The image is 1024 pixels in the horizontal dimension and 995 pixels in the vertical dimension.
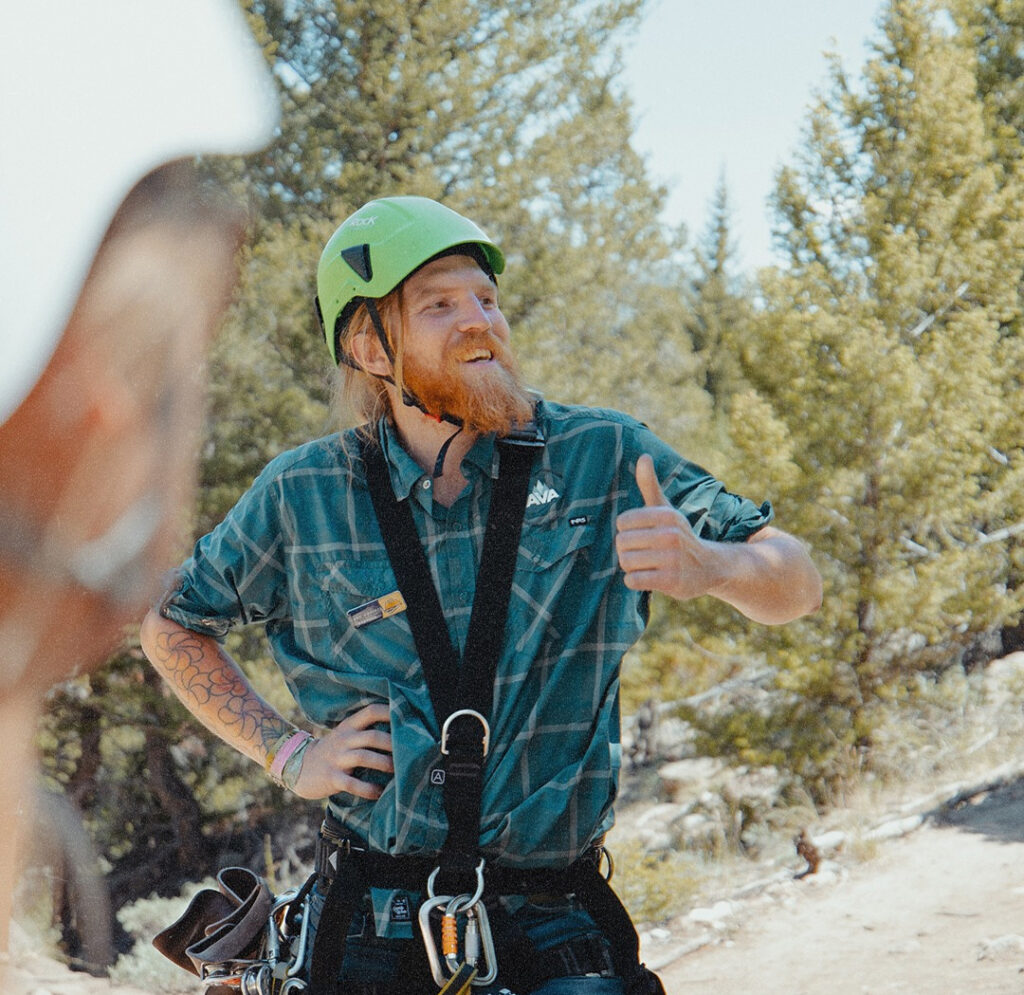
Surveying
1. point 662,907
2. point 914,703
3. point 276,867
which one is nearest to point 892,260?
point 914,703

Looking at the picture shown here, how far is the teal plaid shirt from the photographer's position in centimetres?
193

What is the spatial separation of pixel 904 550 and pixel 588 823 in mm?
9892

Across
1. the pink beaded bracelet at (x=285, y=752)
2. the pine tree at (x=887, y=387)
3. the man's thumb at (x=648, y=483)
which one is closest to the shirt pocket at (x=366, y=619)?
the pink beaded bracelet at (x=285, y=752)

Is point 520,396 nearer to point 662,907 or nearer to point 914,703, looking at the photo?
point 662,907

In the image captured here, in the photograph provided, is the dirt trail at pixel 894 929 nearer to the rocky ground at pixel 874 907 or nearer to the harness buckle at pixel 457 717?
the rocky ground at pixel 874 907

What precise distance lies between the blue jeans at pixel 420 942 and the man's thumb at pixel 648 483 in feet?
2.35

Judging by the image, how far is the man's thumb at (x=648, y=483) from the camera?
176 cm

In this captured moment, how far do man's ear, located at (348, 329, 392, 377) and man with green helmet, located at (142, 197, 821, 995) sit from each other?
0.05m

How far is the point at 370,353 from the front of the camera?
7.91 feet

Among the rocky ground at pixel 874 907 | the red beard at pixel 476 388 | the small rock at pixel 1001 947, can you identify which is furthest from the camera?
the rocky ground at pixel 874 907

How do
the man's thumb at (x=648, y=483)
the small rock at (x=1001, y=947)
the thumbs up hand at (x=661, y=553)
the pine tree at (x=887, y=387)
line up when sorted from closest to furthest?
the thumbs up hand at (x=661, y=553) → the man's thumb at (x=648, y=483) → the small rock at (x=1001, y=947) → the pine tree at (x=887, y=387)

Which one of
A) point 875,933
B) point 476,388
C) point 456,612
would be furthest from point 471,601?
point 875,933

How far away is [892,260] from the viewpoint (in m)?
10.5

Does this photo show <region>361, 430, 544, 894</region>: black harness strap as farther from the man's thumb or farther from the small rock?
the small rock
